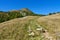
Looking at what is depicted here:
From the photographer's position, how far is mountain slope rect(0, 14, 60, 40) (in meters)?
28.7

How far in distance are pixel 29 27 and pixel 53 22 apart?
4.89 metres

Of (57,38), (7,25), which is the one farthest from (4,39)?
(57,38)

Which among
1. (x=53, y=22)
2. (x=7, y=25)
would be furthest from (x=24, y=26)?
→ (x=53, y=22)

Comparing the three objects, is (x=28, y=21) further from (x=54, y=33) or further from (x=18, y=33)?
(x=54, y=33)

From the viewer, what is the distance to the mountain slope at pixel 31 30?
2868 cm

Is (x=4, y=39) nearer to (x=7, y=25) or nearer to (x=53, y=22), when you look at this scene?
(x=7, y=25)

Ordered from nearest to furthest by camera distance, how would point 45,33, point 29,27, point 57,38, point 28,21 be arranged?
1. point 57,38
2. point 45,33
3. point 29,27
4. point 28,21

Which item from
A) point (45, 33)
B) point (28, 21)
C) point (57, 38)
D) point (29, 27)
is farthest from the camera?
point (28, 21)

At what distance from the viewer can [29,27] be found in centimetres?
3116

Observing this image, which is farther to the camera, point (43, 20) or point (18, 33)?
point (43, 20)

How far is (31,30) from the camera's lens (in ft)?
98.9

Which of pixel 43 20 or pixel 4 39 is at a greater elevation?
pixel 43 20

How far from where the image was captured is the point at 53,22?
32.7 metres

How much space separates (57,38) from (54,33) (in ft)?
5.01
